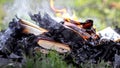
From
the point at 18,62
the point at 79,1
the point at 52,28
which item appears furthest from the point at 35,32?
the point at 79,1

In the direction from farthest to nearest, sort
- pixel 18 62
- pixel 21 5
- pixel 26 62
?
pixel 21 5, pixel 18 62, pixel 26 62

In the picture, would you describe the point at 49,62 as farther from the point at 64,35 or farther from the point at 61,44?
the point at 64,35

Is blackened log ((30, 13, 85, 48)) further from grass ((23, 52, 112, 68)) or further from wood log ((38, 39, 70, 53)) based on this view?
grass ((23, 52, 112, 68))

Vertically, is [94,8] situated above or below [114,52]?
below

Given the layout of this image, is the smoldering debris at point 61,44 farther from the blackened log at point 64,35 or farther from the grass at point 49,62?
the grass at point 49,62

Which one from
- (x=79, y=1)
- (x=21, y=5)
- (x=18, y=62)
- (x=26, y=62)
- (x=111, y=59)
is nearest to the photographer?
(x=26, y=62)

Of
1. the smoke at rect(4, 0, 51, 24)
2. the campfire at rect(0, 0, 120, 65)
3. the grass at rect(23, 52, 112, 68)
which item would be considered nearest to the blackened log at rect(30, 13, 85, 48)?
the campfire at rect(0, 0, 120, 65)

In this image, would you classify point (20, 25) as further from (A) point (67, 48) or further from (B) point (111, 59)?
(B) point (111, 59)
